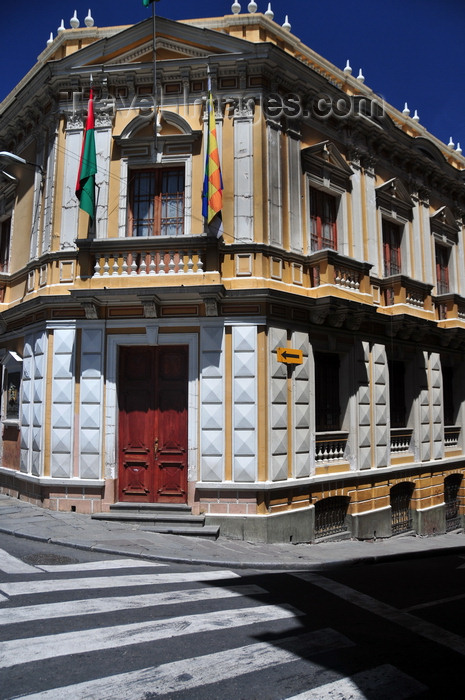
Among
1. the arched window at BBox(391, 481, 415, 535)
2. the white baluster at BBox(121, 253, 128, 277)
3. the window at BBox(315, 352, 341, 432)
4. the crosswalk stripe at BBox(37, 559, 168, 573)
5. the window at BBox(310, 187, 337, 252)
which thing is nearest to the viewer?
the crosswalk stripe at BBox(37, 559, 168, 573)

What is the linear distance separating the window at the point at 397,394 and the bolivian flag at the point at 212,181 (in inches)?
277

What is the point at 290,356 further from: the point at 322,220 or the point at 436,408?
the point at 436,408

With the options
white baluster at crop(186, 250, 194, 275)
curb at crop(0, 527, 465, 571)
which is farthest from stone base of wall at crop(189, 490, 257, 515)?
white baluster at crop(186, 250, 194, 275)

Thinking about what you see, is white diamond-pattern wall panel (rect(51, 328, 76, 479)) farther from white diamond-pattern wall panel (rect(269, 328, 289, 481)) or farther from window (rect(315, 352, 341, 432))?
window (rect(315, 352, 341, 432))

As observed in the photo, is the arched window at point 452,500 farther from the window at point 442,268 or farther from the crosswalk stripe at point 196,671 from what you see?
the crosswalk stripe at point 196,671

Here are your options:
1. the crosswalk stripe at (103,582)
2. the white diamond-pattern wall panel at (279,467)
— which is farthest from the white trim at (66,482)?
the crosswalk stripe at (103,582)

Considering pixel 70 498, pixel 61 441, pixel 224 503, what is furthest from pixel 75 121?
pixel 224 503

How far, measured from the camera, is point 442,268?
18359mm

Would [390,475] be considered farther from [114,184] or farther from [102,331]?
[114,184]

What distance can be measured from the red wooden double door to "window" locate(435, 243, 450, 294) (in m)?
10.2

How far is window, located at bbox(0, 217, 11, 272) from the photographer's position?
14884mm

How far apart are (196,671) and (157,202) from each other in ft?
32.0

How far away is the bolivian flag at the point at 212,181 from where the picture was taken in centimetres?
1112

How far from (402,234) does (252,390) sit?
8168mm
